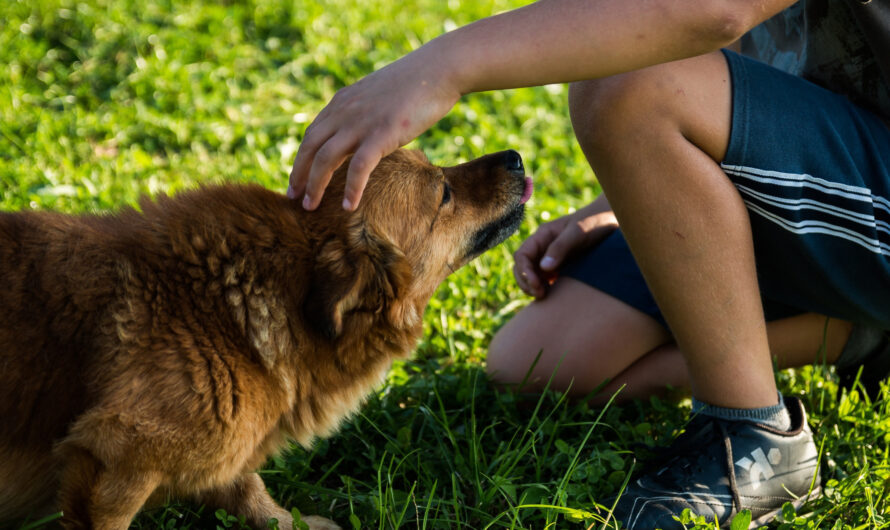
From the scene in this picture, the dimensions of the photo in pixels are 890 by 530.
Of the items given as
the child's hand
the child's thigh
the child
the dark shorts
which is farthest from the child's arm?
the child's thigh

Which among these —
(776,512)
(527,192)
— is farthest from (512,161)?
(776,512)

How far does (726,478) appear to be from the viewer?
245cm

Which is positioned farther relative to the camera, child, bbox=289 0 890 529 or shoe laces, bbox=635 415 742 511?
shoe laces, bbox=635 415 742 511

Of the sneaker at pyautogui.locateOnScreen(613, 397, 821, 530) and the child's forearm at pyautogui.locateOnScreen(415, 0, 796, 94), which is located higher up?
the child's forearm at pyautogui.locateOnScreen(415, 0, 796, 94)

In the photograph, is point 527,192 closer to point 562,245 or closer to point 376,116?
point 562,245

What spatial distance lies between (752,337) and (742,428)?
287mm

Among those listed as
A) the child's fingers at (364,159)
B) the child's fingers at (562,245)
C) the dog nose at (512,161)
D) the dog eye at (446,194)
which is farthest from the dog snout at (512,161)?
the child's fingers at (364,159)

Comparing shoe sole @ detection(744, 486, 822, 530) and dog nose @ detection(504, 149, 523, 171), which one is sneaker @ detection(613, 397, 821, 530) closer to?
shoe sole @ detection(744, 486, 822, 530)

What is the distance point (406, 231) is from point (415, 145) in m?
2.25

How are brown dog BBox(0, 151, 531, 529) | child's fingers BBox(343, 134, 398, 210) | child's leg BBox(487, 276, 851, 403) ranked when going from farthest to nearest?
child's leg BBox(487, 276, 851, 403)
brown dog BBox(0, 151, 531, 529)
child's fingers BBox(343, 134, 398, 210)

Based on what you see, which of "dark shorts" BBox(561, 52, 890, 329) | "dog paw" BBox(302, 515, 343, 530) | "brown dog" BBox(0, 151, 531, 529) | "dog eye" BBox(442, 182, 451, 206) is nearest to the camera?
"brown dog" BBox(0, 151, 531, 529)

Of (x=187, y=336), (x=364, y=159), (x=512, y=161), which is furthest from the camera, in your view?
(x=512, y=161)

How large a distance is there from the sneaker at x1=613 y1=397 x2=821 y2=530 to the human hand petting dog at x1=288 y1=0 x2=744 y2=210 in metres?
1.21

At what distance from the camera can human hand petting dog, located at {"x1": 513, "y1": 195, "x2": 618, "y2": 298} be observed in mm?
3252
